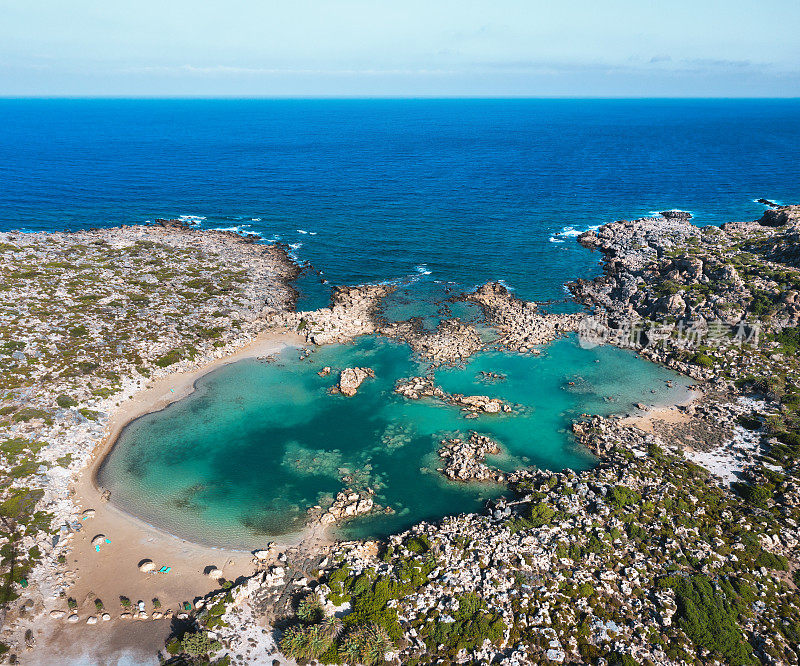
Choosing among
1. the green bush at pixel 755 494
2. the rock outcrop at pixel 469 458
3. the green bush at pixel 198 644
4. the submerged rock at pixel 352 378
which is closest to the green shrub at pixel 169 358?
the submerged rock at pixel 352 378

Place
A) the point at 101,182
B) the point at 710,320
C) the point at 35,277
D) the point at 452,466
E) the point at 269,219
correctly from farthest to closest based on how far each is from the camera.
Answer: the point at 101,182, the point at 269,219, the point at 35,277, the point at 710,320, the point at 452,466

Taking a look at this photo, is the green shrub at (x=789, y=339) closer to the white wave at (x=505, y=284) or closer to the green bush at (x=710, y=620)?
the white wave at (x=505, y=284)

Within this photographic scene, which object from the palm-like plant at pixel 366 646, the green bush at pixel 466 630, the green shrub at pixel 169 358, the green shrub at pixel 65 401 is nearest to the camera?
the palm-like plant at pixel 366 646

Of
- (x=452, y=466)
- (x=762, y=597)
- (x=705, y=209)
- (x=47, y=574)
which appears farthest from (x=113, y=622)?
(x=705, y=209)

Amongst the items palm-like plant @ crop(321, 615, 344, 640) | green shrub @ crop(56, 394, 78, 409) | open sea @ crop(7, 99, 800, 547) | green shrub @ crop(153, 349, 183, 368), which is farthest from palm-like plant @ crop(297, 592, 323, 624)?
green shrub @ crop(153, 349, 183, 368)

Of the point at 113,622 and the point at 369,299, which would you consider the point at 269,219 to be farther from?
the point at 113,622

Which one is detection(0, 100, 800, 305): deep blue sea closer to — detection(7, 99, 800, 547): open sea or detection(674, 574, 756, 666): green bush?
detection(7, 99, 800, 547): open sea
